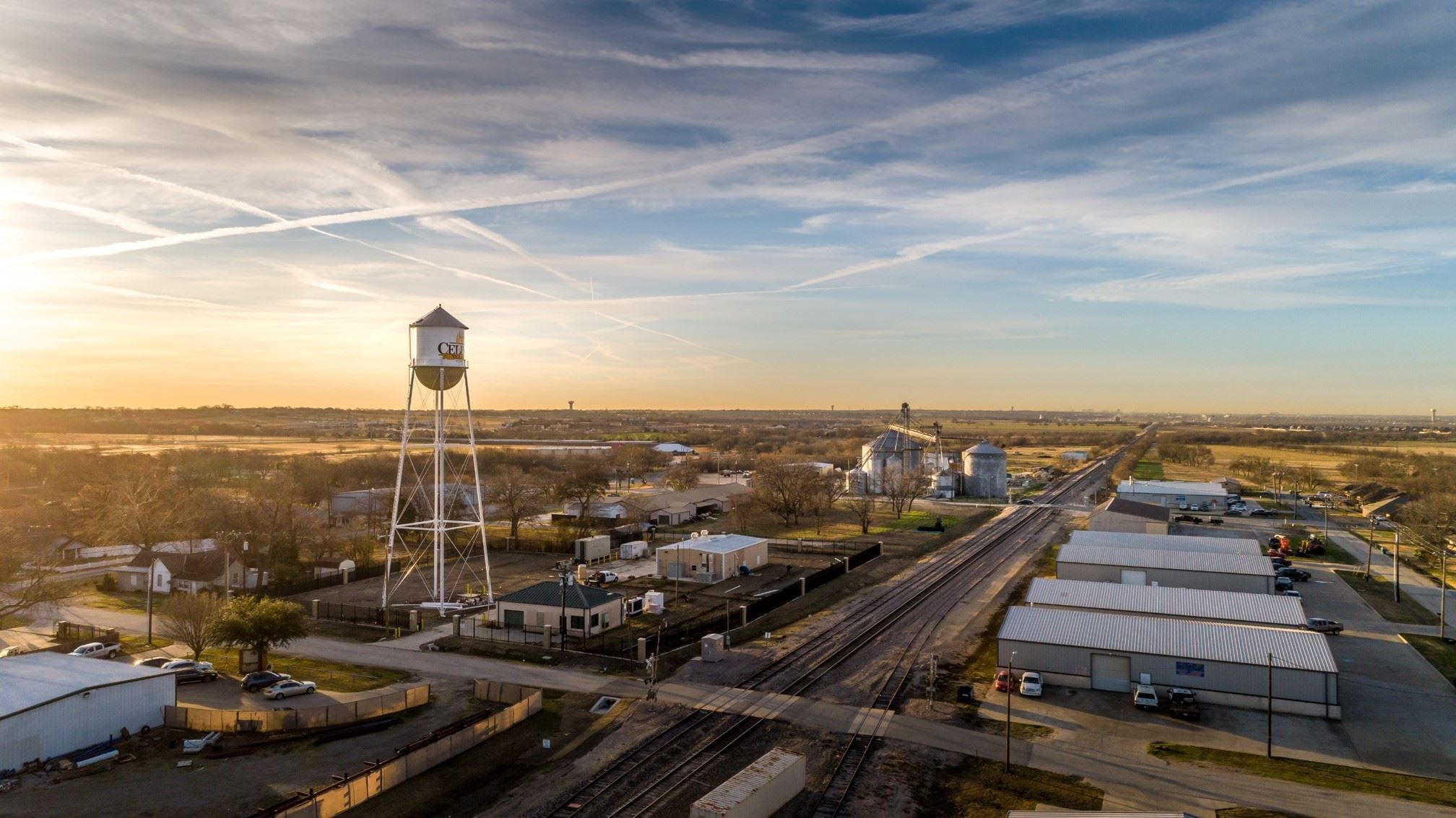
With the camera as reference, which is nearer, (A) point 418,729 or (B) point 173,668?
(A) point 418,729

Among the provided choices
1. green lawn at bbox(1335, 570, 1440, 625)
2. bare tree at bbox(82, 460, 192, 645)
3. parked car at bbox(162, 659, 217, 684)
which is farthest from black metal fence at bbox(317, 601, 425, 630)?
green lawn at bbox(1335, 570, 1440, 625)

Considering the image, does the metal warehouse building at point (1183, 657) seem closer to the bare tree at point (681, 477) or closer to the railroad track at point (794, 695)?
the railroad track at point (794, 695)

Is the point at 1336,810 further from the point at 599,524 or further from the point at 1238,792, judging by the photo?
the point at 599,524

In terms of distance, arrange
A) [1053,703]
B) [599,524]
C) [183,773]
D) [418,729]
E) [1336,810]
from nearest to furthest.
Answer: [1336,810] < [183,773] < [418,729] < [1053,703] < [599,524]

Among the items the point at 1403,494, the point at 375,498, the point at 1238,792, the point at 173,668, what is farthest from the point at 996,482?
the point at 173,668

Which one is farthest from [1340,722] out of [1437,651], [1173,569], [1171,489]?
[1171,489]

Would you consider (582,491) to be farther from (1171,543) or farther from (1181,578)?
(1181,578)
